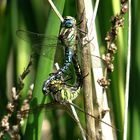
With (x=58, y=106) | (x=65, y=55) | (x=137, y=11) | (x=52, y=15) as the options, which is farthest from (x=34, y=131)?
(x=137, y=11)

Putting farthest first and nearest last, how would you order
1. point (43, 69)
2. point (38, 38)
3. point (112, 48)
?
1. point (38, 38)
2. point (43, 69)
3. point (112, 48)

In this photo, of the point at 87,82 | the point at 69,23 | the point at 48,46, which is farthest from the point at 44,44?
the point at 87,82

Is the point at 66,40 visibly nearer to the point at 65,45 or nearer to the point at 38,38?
the point at 65,45

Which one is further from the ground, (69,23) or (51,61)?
(69,23)

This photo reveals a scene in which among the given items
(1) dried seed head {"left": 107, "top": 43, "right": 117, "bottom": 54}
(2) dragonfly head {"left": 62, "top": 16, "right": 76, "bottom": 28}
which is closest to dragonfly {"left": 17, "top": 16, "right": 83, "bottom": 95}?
(2) dragonfly head {"left": 62, "top": 16, "right": 76, "bottom": 28}

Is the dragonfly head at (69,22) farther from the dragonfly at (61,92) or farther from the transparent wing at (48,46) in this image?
the dragonfly at (61,92)

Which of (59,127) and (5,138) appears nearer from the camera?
(5,138)

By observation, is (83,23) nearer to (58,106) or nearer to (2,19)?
(58,106)

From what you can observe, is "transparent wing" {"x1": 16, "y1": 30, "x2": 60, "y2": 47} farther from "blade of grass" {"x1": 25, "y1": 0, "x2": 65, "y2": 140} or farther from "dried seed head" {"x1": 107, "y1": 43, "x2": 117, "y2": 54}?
"dried seed head" {"x1": 107, "y1": 43, "x2": 117, "y2": 54}
